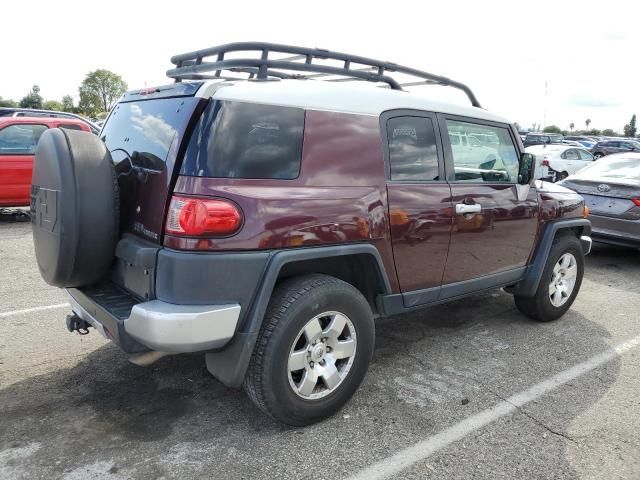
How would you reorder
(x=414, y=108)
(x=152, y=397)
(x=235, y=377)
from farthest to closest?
(x=414, y=108) → (x=152, y=397) → (x=235, y=377)

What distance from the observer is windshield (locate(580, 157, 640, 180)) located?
735cm

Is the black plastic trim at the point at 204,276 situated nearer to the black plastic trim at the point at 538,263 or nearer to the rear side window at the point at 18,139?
the black plastic trim at the point at 538,263

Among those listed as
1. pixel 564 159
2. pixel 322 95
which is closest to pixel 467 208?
pixel 322 95

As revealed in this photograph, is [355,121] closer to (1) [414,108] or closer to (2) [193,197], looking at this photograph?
(1) [414,108]

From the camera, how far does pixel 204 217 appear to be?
248 cm

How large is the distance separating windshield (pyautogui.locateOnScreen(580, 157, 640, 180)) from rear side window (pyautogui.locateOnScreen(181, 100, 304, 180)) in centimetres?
633

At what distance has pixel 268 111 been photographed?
2.70 meters

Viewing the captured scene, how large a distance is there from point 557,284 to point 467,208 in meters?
1.66

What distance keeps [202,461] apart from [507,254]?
275cm

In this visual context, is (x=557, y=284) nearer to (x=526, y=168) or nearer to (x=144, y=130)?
(x=526, y=168)

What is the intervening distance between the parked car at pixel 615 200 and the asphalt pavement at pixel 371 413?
2839 mm

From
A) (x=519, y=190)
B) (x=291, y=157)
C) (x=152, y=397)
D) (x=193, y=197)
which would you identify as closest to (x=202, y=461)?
(x=152, y=397)

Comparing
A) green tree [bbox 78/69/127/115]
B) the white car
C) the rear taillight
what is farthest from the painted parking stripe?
green tree [bbox 78/69/127/115]

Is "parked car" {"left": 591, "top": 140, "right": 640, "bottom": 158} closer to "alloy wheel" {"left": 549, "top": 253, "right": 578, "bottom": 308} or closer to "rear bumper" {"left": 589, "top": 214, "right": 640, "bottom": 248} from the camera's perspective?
"rear bumper" {"left": 589, "top": 214, "right": 640, "bottom": 248}
